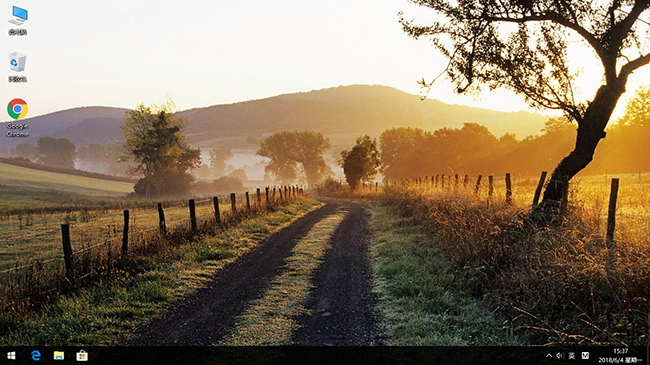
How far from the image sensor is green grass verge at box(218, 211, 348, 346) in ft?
19.5

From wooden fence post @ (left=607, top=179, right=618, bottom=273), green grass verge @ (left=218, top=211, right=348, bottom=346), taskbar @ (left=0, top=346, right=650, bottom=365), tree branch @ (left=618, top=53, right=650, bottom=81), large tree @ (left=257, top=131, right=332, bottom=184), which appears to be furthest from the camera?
large tree @ (left=257, top=131, right=332, bottom=184)

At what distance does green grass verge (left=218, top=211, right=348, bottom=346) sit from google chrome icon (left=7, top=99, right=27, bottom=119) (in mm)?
10151

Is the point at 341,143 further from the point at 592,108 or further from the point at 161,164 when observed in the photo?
the point at 592,108

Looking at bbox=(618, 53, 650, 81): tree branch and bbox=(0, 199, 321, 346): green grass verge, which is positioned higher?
bbox=(618, 53, 650, 81): tree branch

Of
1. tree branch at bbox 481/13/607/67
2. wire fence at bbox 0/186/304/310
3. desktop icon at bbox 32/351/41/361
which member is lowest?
desktop icon at bbox 32/351/41/361

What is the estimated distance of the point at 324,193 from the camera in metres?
62.8

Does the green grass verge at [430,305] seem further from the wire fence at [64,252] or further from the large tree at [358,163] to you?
the large tree at [358,163]

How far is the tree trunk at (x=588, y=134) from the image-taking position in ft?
32.5

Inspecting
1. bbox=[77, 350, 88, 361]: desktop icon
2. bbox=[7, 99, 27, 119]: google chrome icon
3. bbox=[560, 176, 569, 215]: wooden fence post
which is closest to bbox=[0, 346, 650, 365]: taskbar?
bbox=[77, 350, 88, 361]: desktop icon

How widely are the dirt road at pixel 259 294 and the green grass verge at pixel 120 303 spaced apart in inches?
15.1

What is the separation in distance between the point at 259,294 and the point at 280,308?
110 centimetres

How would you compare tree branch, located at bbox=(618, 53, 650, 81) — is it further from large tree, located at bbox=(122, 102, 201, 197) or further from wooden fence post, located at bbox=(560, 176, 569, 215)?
large tree, located at bbox=(122, 102, 201, 197)

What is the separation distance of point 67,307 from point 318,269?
233 inches

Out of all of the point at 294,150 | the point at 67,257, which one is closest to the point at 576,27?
the point at 67,257
